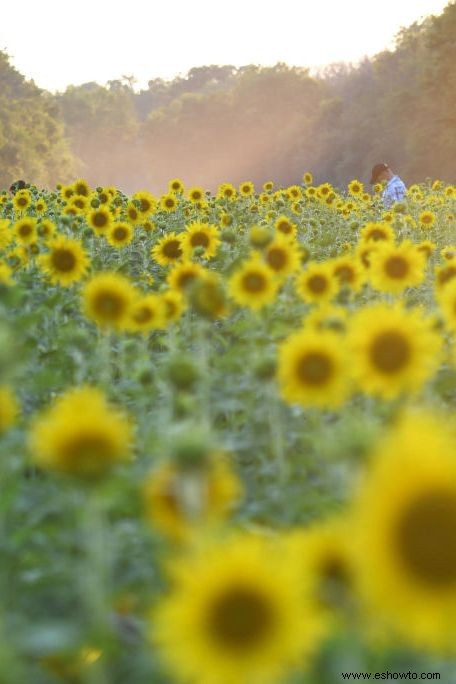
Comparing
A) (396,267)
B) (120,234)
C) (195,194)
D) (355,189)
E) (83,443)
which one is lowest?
(83,443)

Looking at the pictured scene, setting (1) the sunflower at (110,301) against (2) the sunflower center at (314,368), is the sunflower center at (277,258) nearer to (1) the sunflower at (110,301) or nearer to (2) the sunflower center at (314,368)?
(1) the sunflower at (110,301)

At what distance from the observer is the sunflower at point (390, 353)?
2.68m

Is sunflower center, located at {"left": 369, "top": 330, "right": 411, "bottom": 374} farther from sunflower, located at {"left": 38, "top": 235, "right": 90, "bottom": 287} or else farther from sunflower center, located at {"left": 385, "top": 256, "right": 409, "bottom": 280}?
sunflower, located at {"left": 38, "top": 235, "right": 90, "bottom": 287}

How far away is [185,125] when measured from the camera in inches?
2815

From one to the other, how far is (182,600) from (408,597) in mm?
359

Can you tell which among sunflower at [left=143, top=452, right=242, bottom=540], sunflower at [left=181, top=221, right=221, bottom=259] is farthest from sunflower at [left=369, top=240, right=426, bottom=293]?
sunflower at [left=143, top=452, right=242, bottom=540]

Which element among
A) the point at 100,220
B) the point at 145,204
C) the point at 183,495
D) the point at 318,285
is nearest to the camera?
the point at 183,495

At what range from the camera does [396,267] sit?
4.40 meters

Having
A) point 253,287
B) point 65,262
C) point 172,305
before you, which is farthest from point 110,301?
point 65,262

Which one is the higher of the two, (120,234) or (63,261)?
(120,234)

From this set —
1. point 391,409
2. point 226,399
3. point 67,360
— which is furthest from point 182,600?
point 67,360

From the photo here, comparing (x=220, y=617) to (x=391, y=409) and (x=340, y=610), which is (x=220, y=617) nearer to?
(x=340, y=610)

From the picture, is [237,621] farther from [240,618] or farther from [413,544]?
[413,544]

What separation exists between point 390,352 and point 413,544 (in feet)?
4.64
